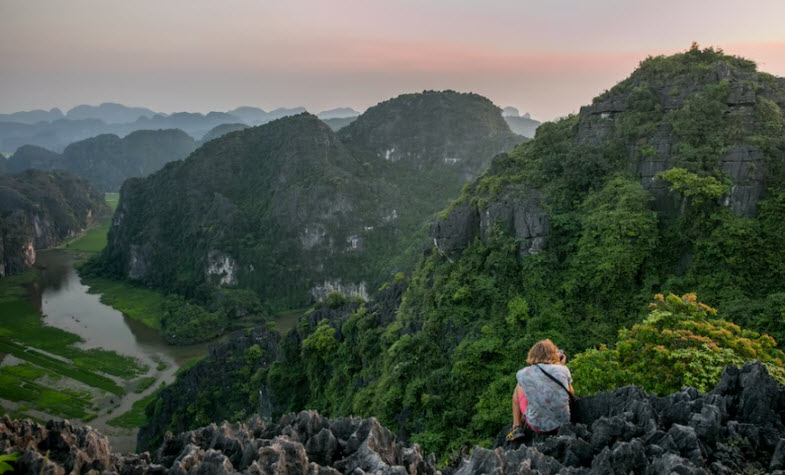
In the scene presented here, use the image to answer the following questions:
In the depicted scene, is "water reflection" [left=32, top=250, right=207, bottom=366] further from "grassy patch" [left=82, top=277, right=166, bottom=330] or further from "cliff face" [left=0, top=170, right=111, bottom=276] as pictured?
"cliff face" [left=0, top=170, right=111, bottom=276]

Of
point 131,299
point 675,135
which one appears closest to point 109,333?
point 131,299

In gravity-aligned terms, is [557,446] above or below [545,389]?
below

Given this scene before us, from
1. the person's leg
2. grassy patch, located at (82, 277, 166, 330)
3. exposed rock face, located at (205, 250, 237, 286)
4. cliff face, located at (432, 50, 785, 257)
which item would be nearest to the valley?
grassy patch, located at (82, 277, 166, 330)

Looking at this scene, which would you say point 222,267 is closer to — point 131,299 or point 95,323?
point 131,299

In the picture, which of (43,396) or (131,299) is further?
(131,299)

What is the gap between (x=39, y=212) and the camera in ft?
373

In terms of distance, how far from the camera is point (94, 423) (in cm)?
3922

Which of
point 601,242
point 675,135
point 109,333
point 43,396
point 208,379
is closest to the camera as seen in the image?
point 601,242

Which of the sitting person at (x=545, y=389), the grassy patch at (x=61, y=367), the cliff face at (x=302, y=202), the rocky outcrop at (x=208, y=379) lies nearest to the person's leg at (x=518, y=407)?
the sitting person at (x=545, y=389)

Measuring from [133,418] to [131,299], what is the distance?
42.1 m

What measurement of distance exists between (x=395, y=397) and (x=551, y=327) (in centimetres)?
785

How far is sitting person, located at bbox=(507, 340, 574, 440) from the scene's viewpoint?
23.6ft

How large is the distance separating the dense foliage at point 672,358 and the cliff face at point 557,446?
6.53ft

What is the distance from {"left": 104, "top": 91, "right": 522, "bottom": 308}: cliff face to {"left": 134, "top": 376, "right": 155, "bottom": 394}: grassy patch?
89.0ft
